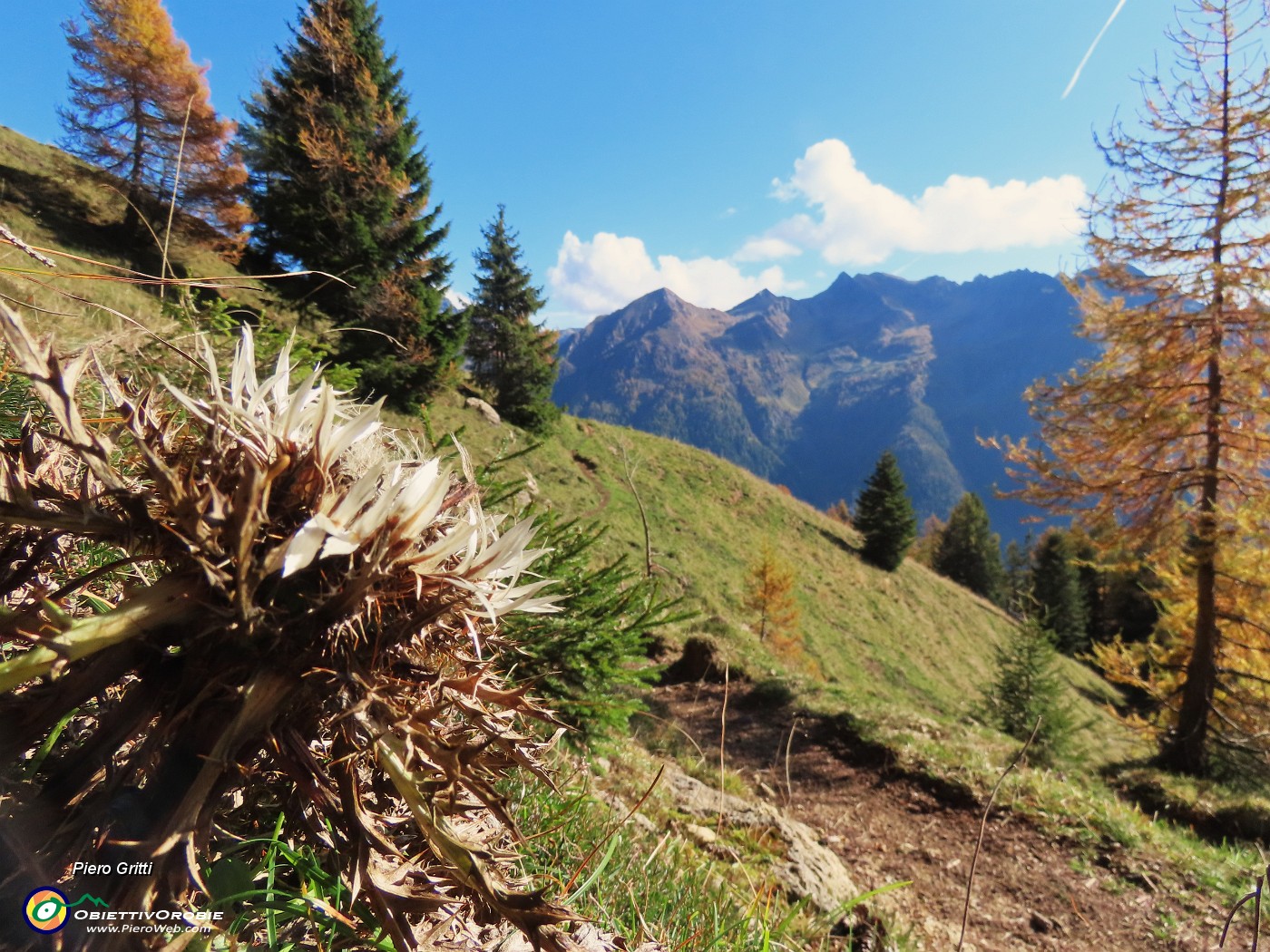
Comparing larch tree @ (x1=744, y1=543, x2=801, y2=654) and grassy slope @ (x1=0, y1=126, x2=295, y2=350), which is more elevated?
grassy slope @ (x1=0, y1=126, x2=295, y2=350)

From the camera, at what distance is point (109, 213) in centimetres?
1967

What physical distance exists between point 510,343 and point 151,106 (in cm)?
1245

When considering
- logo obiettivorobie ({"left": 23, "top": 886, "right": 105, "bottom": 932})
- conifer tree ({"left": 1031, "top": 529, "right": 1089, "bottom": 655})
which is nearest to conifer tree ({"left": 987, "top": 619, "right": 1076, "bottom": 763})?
logo obiettivorobie ({"left": 23, "top": 886, "right": 105, "bottom": 932})

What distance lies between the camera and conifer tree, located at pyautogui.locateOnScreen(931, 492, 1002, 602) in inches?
1869

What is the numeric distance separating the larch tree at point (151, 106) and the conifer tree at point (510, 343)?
317 inches

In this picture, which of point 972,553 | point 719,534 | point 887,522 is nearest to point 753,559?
point 719,534

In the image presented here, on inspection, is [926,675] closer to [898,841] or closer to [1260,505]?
[1260,505]

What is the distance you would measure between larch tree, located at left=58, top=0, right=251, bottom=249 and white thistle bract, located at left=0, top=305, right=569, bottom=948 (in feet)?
61.2

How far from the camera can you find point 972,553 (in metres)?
47.7

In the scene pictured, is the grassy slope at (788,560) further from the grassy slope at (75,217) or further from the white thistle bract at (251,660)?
the white thistle bract at (251,660)

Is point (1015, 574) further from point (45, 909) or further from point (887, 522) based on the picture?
point (45, 909)

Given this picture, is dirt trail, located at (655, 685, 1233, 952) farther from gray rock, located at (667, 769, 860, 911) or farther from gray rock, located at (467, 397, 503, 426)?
gray rock, located at (467, 397, 503, 426)

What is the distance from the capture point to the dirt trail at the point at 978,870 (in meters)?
4.43

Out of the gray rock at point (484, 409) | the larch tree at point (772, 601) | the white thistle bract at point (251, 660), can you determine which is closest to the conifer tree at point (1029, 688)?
the larch tree at point (772, 601)
